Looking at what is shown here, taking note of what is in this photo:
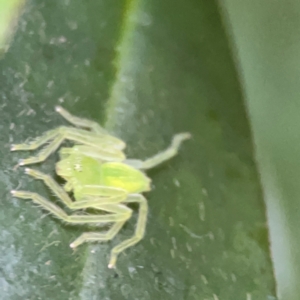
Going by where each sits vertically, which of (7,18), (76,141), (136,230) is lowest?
(136,230)

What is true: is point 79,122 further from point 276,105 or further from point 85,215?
point 276,105

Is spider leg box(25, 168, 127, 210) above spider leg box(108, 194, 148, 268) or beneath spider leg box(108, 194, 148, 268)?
above

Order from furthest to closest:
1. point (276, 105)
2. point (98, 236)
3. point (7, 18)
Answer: point (276, 105), point (98, 236), point (7, 18)

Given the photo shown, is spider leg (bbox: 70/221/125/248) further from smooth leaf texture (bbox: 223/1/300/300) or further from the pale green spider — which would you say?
smooth leaf texture (bbox: 223/1/300/300)

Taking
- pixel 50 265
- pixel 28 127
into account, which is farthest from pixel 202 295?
pixel 28 127

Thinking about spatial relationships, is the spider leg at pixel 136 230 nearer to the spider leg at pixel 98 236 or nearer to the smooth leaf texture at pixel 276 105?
the spider leg at pixel 98 236

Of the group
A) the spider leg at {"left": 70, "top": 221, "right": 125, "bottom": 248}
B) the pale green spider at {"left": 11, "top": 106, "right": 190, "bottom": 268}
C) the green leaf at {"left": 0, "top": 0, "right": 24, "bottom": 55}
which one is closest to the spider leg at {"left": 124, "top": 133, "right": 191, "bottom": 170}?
the pale green spider at {"left": 11, "top": 106, "right": 190, "bottom": 268}

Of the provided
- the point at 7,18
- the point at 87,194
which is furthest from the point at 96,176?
the point at 7,18
